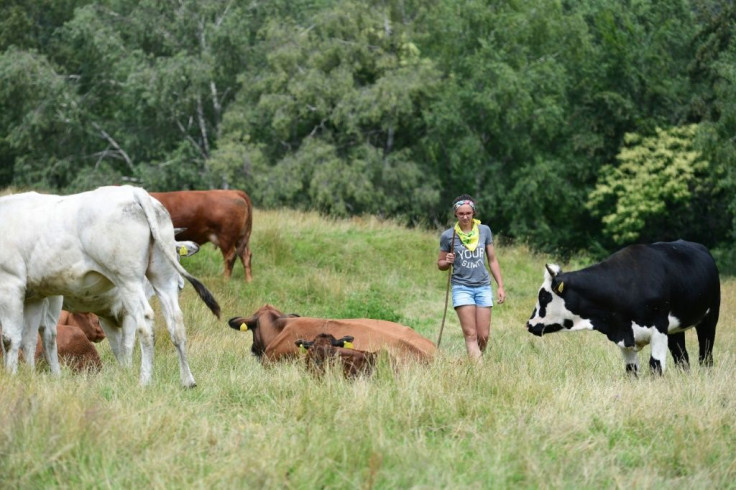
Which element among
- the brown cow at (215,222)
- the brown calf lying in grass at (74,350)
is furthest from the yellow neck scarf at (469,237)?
the brown cow at (215,222)

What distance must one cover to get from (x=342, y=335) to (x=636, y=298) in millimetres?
2856

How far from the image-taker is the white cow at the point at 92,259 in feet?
30.9

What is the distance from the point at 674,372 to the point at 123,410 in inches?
206

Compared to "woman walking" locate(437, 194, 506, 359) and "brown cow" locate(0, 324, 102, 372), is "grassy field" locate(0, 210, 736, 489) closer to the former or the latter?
"brown cow" locate(0, 324, 102, 372)

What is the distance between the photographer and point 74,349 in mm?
10664

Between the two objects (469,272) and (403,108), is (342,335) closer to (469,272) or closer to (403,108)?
(469,272)

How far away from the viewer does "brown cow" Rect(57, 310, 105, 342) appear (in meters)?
12.0

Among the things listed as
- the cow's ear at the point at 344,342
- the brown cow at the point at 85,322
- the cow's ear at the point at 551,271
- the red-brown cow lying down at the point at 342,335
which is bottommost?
the brown cow at the point at 85,322

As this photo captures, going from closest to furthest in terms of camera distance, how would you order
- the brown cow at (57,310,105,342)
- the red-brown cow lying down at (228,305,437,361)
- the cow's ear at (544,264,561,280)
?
the red-brown cow lying down at (228,305,437,361)
the cow's ear at (544,264,561,280)
the brown cow at (57,310,105,342)

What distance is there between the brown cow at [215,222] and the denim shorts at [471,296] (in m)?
8.53

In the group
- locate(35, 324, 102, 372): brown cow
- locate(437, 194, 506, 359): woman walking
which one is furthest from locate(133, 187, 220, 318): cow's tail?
locate(437, 194, 506, 359): woman walking

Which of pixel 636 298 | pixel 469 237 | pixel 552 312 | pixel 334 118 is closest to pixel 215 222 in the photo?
pixel 469 237

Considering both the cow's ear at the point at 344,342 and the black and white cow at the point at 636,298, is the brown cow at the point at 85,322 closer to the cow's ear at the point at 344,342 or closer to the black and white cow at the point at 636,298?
the cow's ear at the point at 344,342

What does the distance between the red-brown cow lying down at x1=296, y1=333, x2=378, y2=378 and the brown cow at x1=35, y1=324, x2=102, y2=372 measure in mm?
2291
